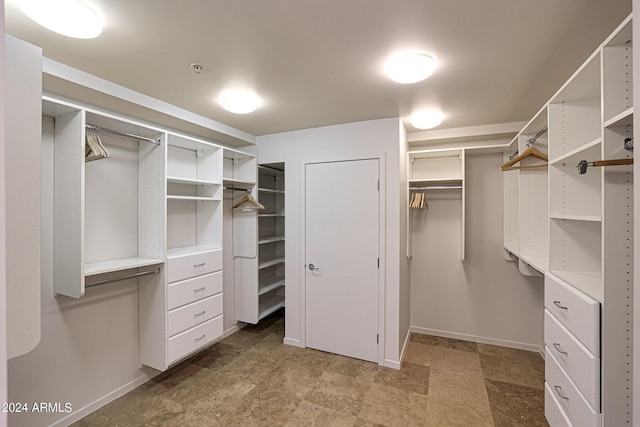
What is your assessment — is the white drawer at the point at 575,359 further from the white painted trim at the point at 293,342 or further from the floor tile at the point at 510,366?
the white painted trim at the point at 293,342

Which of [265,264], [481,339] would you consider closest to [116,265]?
[265,264]

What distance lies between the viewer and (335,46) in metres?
1.57

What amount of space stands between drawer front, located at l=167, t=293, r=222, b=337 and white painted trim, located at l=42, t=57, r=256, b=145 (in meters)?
1.75

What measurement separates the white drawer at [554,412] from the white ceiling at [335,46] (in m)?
2.00

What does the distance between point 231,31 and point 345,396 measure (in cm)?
277

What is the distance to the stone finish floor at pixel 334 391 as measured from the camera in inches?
83.2

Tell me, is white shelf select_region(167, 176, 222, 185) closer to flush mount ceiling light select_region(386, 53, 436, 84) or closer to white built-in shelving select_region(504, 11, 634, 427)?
flush mount ceiling light select_region(386, 53, 436, 84)

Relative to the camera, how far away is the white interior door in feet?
9.54

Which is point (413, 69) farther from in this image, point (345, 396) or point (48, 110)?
point (345, 396)

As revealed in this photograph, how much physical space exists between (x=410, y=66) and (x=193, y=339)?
2.81m

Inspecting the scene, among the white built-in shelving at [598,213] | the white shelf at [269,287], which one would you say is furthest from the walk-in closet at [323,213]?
the white shelf at [269,287]

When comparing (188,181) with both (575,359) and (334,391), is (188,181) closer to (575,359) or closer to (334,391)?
(334,391)

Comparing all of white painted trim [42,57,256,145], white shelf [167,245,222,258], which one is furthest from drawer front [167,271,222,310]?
white painted trim [42,57,256,145]

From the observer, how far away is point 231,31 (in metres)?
1.45
